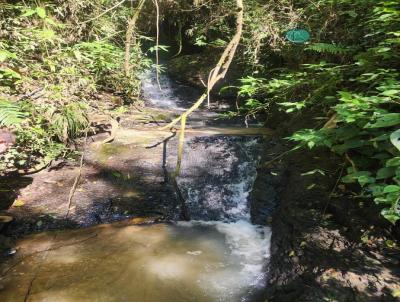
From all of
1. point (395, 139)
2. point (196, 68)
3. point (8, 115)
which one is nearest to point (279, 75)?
point (395, 139)

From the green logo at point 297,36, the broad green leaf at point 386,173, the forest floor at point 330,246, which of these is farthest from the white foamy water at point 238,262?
the green logo at point 297,36

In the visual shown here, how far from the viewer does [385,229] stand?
317 centimetres

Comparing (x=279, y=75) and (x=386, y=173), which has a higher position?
(x=279, y=75)

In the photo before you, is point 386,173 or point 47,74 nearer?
point 386,173

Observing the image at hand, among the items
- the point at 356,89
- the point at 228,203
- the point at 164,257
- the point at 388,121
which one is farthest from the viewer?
the point at 228,203

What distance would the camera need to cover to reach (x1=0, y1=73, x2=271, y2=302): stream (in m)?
3.62

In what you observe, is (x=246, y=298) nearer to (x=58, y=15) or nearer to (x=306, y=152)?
(x=306, y=152)

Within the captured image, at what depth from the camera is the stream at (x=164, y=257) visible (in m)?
3.62

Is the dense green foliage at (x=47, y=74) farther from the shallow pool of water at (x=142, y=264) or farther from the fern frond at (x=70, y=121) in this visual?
the shallow pool of water at (x=142, y=264)

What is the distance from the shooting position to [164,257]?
167 inches

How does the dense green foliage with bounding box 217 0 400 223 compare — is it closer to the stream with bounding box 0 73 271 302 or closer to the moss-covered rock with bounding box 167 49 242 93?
the stream with bounding box 0 73 271 302

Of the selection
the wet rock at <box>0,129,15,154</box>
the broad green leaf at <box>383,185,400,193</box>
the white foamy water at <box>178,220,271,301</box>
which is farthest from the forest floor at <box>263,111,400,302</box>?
the wet rock at <box>0,129,15,154</box>

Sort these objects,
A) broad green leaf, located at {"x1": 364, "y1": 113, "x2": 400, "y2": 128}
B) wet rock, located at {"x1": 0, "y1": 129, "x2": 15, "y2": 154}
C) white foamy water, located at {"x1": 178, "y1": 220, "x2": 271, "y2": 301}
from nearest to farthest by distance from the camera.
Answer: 1. broad green leaf, located at {"x1": 364, "y1": 113, "x2": 400, "y2": 128}
2. white foamy water, located at {"x1": 178, "y1": 220, "x2": 271, "y2": 301}
3. wet rock, located at {"x1": 0, "y1": 129, "x2": 15, "y2": 154}

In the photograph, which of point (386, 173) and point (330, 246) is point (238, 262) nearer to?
point (330, 246)
